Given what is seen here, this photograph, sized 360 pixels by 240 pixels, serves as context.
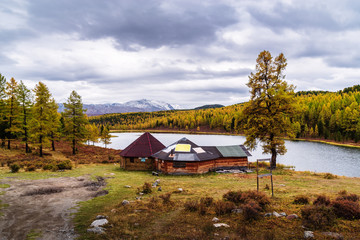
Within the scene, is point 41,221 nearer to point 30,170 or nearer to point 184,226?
point 184,226

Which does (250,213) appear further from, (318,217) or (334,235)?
(334,235)

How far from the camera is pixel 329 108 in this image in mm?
105312

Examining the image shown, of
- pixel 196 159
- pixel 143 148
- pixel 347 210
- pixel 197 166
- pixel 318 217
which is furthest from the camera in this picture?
pixel 143 148

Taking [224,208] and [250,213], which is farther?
[224,208]

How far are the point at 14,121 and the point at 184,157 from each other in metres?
32.7

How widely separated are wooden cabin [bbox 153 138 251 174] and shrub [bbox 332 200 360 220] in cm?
1688

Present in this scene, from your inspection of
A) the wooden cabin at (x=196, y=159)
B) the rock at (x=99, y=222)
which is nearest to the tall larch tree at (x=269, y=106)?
the wooden cabin at (x=196, y=159)

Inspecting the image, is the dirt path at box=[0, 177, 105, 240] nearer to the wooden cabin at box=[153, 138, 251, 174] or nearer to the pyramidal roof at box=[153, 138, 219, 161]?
the wooden cabin at box=[153, 138, 251, 174]

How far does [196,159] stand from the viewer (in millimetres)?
25500

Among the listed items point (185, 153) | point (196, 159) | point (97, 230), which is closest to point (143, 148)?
point (185, 153)

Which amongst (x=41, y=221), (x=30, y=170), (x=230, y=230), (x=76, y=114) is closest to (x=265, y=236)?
(x=230, y=230)

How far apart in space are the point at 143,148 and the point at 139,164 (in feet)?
7.60

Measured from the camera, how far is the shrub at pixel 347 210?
28.8 ft

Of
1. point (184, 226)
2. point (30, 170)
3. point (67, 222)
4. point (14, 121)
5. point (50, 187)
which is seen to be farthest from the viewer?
point (14, 121)
